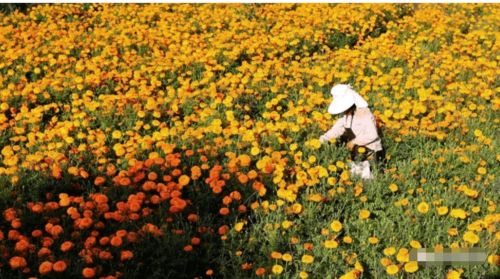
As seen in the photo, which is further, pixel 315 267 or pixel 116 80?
pixel 116 80

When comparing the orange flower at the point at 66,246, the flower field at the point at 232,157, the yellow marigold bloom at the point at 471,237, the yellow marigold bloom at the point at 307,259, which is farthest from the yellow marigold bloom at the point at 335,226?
the orange flower at the point at 66,246

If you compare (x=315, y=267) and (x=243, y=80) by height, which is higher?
(x=243, y=80)

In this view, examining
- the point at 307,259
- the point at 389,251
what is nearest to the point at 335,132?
the point at 389,251

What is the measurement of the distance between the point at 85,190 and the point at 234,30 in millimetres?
4911

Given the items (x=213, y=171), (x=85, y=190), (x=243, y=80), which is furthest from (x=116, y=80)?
(x=213, y=171)

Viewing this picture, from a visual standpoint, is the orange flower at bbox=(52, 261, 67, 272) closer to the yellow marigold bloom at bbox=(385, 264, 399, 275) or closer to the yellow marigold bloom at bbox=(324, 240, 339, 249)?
the yellow marigold bloom at bbox=(324, 240, 339, 249)

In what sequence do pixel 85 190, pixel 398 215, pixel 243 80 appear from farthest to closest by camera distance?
pixel 243 80, pixel 85 190, pixel 398 215

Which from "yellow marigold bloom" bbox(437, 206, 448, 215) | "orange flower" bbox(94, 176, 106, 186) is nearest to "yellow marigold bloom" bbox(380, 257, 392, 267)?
"yellow marigold bloom" bbox(437, 206, 448, 215)

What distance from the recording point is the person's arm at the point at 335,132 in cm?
508

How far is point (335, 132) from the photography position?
511 cm

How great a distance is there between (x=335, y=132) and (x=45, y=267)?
9.93 feet

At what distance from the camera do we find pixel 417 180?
4848 mm

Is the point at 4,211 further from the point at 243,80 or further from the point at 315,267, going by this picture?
the point at 243,80

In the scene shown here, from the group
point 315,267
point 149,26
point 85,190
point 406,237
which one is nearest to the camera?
point 315,267
